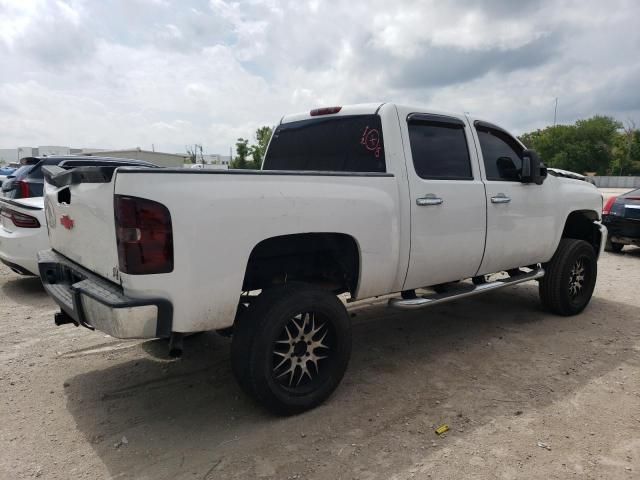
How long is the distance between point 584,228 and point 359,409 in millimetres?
4030

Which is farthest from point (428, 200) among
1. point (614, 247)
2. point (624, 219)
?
point (614, 247)

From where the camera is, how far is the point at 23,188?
6.93 metres

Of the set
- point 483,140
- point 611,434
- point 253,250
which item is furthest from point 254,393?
point 483,140

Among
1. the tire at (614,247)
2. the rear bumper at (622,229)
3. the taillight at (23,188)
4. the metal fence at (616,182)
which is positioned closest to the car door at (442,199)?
the taillight at (23,188)

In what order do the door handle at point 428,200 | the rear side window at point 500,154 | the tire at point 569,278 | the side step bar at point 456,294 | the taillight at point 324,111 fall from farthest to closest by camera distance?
the tire at point 569,278 < the rear side window at point 500,154 < the taillight at point 324,111 < the side step bar at point 456,294 < the door handle at point 428,200

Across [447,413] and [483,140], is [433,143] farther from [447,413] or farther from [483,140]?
[447,413]

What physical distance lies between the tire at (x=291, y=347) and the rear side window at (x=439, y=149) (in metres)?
1.41

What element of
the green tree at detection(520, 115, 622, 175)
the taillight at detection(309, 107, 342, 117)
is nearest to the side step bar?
the taillight at detection(309, 107, 342, 117)

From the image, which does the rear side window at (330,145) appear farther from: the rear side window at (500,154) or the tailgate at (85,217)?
the tailgate at (85,217)

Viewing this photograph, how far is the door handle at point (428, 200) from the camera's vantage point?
3.66 m

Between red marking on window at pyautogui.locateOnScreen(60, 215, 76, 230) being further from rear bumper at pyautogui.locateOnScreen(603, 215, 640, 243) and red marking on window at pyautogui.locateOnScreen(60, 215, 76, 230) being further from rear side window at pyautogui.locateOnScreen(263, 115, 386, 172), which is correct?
rear bumper at pyautogui.locateOnScreen(603, 215, 640, 243)

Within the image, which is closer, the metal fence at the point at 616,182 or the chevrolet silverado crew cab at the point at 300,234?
the chevrolet silverado crew cab at the point at 300,234

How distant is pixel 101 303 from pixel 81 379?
1527 millimetres

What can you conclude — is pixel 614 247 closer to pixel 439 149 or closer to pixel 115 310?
pixel 439 149
